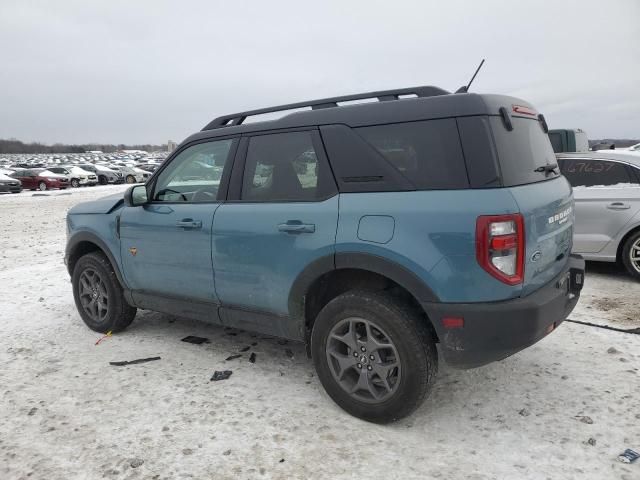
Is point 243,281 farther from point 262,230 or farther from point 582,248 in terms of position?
point 582,248

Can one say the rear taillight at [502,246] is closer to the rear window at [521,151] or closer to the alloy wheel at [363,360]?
the rear window at [521,151]

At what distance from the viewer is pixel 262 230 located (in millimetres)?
3365

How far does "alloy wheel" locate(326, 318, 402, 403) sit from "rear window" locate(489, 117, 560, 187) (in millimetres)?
1181

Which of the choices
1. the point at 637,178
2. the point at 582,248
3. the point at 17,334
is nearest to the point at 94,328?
the point at 17,334

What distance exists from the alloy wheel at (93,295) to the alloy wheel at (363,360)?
265 cm

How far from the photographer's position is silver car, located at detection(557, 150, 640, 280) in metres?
5.89

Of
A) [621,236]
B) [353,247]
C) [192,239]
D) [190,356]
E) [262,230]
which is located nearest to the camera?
[353,247]

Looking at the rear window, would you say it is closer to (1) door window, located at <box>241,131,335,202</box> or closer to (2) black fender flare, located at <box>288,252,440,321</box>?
(2) black fender flare, located at <box>288,252,440,321</box>

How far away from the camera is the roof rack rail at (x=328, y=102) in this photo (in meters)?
3.05

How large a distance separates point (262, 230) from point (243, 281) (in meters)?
0.44

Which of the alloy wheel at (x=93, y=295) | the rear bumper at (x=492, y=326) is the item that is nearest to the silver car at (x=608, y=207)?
the rear bumper at (x=492, y=326)

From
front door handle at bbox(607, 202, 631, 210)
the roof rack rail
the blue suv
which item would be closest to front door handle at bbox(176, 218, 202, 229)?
the blue suv

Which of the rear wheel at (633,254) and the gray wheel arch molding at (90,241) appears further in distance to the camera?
the rear wheel at (633,254)

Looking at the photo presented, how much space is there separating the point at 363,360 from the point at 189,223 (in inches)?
68.6
